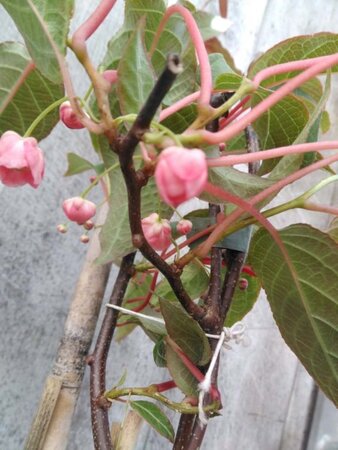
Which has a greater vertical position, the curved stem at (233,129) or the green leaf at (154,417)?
the curved stem at (233,129)

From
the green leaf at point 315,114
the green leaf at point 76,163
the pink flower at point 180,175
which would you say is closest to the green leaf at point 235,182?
the green leaf at point 315,114

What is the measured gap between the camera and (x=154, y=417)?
0.44m

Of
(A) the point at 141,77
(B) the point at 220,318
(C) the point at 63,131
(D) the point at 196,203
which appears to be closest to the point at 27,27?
(A) the point at 141,77

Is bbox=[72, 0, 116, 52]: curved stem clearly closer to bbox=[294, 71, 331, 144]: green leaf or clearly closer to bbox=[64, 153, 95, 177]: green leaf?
bbox=[294, 71, 331, 144]: green leaf

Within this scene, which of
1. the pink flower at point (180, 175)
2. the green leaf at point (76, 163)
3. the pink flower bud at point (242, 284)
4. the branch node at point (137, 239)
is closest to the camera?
the pink flower at point (180, 175)

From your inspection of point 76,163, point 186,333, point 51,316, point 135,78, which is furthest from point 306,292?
point 51,316

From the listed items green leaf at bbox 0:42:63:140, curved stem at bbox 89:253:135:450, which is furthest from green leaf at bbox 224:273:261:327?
green leaf at bbox 0:42:63:140

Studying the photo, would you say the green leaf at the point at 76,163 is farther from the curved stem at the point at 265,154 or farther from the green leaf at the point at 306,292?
the curved stem at the point at 265,154

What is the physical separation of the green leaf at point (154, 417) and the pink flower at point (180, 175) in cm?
28

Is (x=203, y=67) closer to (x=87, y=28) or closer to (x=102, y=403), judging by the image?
(x=87, y=28)

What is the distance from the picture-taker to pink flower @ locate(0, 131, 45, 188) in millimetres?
298

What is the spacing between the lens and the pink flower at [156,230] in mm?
416

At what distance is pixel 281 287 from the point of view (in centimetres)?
42

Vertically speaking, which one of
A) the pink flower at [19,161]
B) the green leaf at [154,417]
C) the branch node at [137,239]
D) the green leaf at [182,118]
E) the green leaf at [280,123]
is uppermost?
the green leaf at [280,123]
